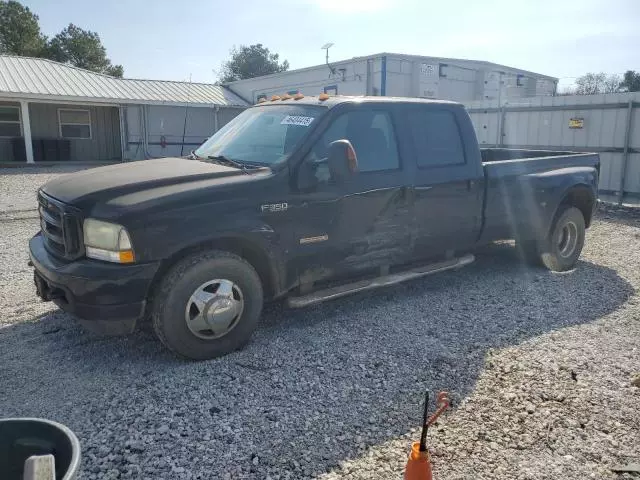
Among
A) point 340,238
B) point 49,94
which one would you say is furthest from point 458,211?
point 49,94

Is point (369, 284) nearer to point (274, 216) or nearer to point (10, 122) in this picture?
point (274, 216)

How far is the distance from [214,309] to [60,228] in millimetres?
1259

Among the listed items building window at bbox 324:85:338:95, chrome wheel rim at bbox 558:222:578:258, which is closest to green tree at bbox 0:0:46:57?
building window at bbox 324:85:338:95

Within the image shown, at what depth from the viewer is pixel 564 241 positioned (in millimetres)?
6773

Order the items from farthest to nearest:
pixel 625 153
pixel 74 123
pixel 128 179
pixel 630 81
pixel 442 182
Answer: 1. pixel 630 81
2. pixel 74 123
3. pixel 625 153
4. pixel 442 182
5. pixel 128 179

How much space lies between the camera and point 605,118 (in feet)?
40.8

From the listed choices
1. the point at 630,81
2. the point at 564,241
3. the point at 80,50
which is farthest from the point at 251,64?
the point at 564,241

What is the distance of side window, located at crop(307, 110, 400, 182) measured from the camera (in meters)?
4.54

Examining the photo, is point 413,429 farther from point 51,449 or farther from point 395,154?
point 395,154

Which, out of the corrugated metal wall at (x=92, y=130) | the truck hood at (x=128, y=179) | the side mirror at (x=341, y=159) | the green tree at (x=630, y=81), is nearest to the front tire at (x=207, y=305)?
the truck hood at (x=128, y=179)

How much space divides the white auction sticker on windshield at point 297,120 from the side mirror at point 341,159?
1.69ft

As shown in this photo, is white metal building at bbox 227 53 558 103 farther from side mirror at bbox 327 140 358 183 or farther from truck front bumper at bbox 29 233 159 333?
truck front bumper at bbox 29 233 159 333

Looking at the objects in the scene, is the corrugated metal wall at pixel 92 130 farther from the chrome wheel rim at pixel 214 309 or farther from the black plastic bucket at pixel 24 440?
the black plastic bucket at pixel 24 440

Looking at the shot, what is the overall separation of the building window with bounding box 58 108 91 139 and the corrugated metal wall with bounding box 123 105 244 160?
1.83 metres
